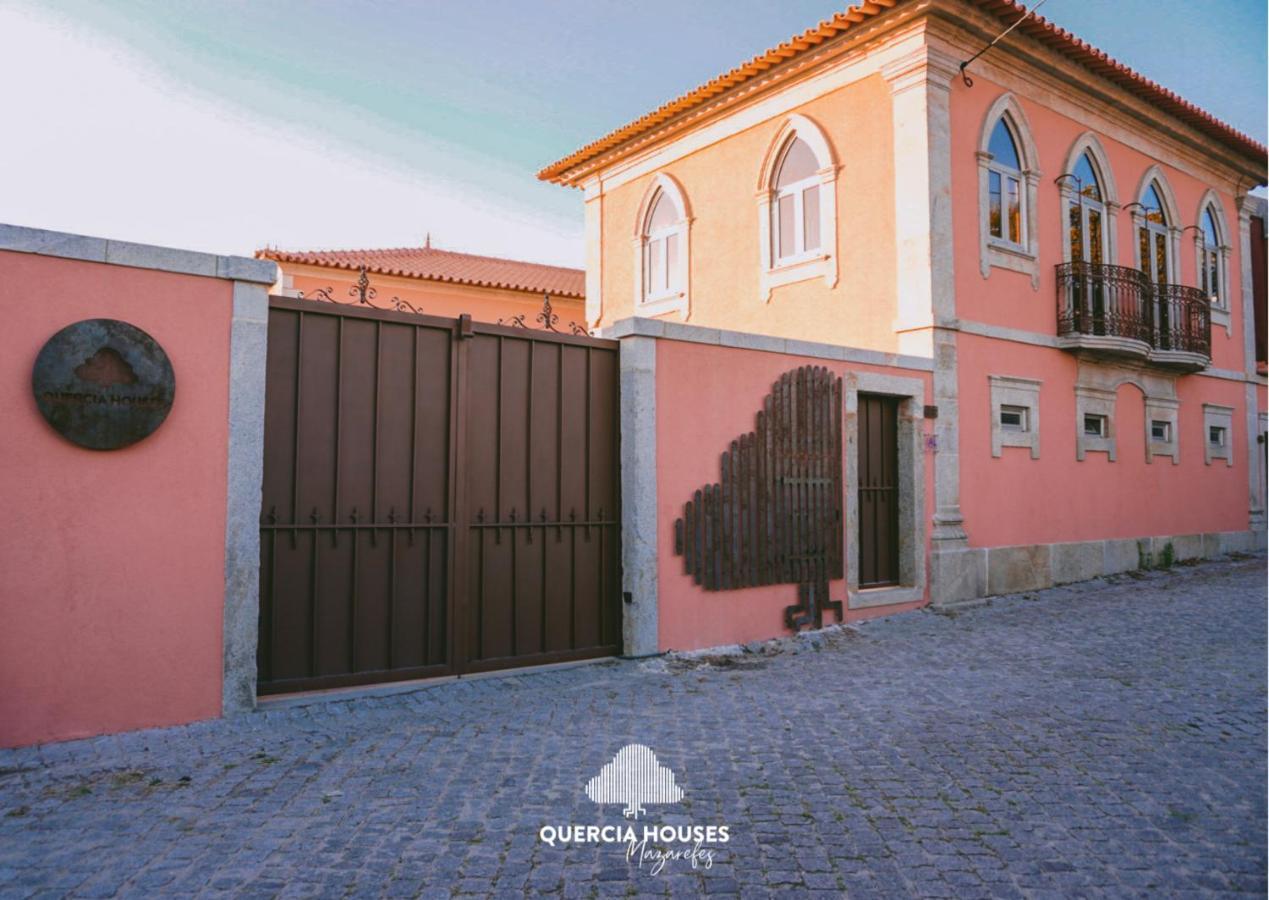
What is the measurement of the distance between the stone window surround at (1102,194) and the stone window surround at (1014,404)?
2.20 meters

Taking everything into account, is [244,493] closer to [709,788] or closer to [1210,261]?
[709,788]

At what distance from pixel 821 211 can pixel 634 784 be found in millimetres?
9308

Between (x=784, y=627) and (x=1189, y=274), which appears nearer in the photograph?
(x=784, y=627)

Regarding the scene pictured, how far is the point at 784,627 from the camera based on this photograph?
798cm

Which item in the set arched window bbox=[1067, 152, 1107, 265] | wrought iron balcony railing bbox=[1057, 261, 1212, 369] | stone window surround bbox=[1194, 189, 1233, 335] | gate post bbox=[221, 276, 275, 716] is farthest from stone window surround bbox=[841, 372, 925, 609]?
stone window surround bbox=[1194, 189, 1233, 335]

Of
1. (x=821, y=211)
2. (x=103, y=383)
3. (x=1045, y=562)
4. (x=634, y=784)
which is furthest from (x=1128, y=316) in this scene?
(x=103, y=383)

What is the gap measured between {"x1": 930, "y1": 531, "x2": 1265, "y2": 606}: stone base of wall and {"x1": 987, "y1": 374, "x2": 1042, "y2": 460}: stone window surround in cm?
130

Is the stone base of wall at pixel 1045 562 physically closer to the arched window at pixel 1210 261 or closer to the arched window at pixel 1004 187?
the arched window at pixel 1004 187

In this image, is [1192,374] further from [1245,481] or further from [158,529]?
[158,529]

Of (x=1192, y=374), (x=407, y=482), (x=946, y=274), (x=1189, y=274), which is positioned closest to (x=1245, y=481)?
(x=1192, y=374)

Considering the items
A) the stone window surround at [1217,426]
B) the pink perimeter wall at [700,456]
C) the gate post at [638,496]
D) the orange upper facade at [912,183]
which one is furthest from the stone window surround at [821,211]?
the stone window surround at [1217,426]

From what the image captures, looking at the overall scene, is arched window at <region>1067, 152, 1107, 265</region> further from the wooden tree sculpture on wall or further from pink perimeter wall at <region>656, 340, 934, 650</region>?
pink perimeter wall at <region>656, 340, 934, 650</region>

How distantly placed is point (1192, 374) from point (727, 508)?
36.0 ft

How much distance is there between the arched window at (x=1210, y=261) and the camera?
1501 cm
